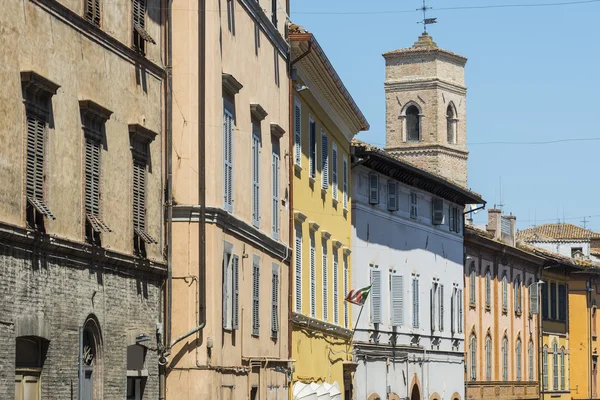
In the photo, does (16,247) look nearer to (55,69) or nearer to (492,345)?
(55,69)

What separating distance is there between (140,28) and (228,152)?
4.55 metres

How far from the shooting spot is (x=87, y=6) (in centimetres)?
2181

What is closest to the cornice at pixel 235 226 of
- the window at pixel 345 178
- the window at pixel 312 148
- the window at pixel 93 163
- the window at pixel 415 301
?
the window at pixel 93 163

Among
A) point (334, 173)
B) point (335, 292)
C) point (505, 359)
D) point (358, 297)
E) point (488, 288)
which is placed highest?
point (334, 173)

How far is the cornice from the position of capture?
26031mm

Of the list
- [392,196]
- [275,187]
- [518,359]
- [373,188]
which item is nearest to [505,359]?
[518,359]

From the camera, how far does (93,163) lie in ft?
72.5

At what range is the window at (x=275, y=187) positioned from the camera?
110ft

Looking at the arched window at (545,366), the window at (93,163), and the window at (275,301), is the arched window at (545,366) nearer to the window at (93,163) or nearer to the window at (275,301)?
the window at (275,301)

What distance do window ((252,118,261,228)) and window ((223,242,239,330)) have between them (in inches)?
90.6

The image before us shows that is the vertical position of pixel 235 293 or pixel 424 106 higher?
pixel 424 106

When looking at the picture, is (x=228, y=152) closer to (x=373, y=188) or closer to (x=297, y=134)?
(x=297, y=134)

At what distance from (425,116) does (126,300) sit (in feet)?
324

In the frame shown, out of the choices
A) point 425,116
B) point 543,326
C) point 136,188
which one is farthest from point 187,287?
point 425,116
